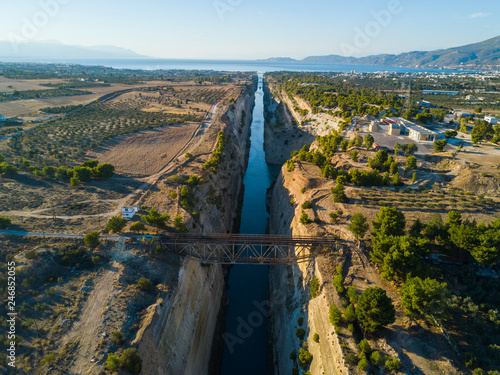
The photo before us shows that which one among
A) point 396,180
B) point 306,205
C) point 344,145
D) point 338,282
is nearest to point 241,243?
point 338,282

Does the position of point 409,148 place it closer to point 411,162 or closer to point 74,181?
point 411,162

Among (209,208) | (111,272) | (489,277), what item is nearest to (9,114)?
(209,208)

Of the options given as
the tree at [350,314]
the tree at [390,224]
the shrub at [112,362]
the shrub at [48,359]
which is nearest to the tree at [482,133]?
the tree at [390,224]

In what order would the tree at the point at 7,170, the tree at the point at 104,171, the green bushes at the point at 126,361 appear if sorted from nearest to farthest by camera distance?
1. the green bushes at the point at 126,361
2. the tree at the point at 7,170
3. the tree at the point at 104,171

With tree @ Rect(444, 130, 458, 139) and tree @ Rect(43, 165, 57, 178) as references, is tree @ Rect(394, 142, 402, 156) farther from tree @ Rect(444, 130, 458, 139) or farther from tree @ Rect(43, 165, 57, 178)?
tree @ Rect(43, 165, 57, 178)

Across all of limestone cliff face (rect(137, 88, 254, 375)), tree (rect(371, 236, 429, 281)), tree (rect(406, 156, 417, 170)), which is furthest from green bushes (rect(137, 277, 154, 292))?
tree (rect(406, 156, 417, 170))

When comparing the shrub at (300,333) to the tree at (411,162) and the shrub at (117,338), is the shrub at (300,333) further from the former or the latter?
the tree at (411,162)

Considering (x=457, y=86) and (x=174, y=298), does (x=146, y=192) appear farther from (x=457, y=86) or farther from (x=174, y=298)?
(x=457, y=86)

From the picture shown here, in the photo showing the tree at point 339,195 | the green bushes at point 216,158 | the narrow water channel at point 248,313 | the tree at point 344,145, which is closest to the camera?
the narrow water channel at point 248,313
